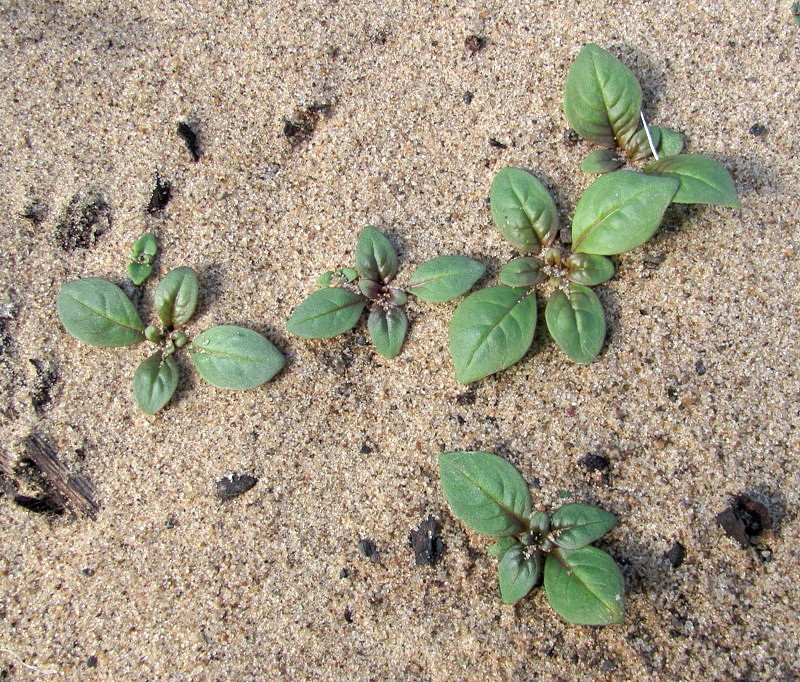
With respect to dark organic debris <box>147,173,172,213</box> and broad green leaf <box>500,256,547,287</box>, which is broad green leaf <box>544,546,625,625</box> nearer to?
broad green leaf <box>500,256,547,287</box>

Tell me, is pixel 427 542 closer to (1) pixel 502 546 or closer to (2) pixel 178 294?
(1) pixel 502 546

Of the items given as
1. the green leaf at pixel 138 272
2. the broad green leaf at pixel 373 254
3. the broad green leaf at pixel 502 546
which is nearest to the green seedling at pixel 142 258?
the green leaf at pixel 138 272

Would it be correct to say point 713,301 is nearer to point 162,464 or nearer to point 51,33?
point 162,464

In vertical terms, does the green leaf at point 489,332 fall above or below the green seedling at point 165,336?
below

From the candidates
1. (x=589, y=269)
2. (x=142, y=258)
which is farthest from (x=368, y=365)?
(x=142, y=258)

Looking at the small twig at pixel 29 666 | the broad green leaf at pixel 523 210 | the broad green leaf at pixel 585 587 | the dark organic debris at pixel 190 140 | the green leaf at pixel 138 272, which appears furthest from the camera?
the dark organic debris at pixel 190 140

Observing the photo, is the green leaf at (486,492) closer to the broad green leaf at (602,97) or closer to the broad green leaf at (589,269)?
the broad green leaf at (589,269)

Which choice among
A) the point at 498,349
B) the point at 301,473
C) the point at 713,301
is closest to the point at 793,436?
the point at 713,301
